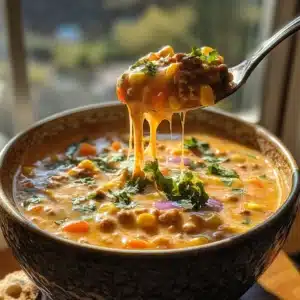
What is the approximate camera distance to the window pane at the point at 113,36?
2469mm

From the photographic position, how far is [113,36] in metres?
2.59

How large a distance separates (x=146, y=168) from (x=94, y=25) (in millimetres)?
1314

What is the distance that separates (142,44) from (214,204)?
55.0 inches

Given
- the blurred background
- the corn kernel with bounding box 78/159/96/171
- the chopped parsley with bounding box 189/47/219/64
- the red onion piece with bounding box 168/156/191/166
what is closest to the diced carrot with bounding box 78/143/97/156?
the corn kernel with bounding box 78/159/96/171

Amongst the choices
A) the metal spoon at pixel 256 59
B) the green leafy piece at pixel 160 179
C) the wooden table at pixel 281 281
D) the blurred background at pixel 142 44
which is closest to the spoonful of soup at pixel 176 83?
the metal spoon at pixel 256 59

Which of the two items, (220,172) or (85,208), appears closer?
(85,208)

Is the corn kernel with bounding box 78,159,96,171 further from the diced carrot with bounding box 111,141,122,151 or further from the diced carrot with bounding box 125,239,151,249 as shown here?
the diced carrot with bounding box 125,239,151,249

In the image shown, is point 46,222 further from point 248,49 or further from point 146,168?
point 248,49

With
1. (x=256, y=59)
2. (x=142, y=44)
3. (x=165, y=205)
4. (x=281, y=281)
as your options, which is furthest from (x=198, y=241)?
(x=142, y=44)

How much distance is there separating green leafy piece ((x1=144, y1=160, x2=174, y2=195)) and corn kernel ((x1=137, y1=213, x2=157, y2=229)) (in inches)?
5.2

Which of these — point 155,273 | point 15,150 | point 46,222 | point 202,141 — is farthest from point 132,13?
point 155,273

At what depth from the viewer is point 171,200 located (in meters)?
1.32

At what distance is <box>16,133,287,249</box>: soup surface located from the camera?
3.95ft

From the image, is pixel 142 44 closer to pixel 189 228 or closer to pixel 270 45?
pixel 270 45
